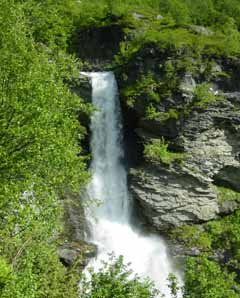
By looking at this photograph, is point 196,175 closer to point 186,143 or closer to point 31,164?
point 186,143

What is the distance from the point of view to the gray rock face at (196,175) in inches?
1329

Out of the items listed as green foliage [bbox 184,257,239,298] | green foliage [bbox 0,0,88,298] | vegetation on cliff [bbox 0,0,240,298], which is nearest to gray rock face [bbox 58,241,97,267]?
vegetation on cliff [bbox 0,0,240,298]

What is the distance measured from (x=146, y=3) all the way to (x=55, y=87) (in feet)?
150

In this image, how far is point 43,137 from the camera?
58.3 feet

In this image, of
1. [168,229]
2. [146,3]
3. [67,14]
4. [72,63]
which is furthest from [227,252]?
[146,3]

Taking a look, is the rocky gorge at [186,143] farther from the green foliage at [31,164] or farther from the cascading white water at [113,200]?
the green foliage at [31,164]

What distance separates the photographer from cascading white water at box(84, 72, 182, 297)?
104 feet

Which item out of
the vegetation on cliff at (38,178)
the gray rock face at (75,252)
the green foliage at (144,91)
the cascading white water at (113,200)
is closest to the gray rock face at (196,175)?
the cascading white water at (113,200)

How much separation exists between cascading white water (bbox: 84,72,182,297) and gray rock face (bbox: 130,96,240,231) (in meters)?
1.34

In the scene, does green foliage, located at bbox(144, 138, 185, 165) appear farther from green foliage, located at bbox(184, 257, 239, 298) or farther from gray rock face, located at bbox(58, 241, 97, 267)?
green foliage, located at bbox(184, 257, 239, 298)

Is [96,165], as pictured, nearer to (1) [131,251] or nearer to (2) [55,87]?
(1) [131,251]

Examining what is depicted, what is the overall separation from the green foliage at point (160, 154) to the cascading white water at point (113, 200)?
2626 millimetres

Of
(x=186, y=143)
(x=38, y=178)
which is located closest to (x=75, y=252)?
(x=186, y=143)

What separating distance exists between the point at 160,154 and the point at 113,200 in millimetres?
4281
